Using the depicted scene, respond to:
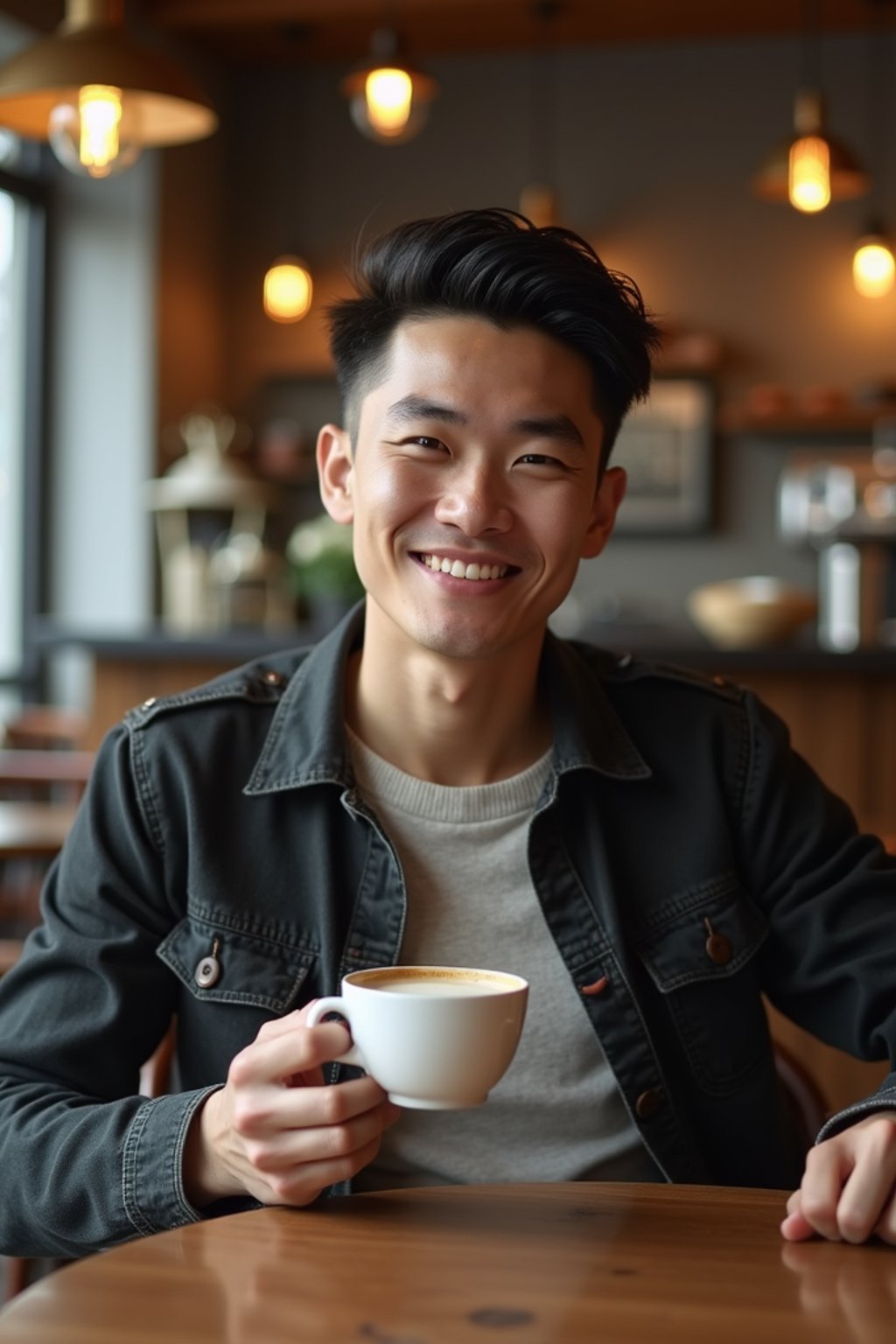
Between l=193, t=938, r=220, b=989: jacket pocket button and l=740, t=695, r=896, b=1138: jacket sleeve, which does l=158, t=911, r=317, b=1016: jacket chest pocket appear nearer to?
l=193, t=938, r=220, b=989: jacket pocket button

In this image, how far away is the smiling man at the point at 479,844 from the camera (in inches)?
53.7

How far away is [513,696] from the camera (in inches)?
60.2

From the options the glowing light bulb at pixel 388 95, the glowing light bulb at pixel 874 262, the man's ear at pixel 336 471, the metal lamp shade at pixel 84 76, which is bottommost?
the man's ear at pixel 336 471

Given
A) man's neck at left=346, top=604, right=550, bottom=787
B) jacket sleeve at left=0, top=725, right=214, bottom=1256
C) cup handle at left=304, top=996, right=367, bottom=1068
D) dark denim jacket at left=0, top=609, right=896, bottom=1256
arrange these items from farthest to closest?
man's neck at left=346, top=604, right=550, bottom=787 < dark denim jacket at left=0, top=609, right=896, bottom=1256 < jacket sleeve at left=0, top=725, right=214, bottom=1256 < cup handle at left=304, top=996, right=367, bottom=1068

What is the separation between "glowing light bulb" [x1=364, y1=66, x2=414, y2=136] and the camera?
4723mm

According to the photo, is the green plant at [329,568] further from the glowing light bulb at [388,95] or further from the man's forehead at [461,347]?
the man's forehead at [461,347]

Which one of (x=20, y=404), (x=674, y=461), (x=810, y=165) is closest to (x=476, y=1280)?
(x=810, y=165)

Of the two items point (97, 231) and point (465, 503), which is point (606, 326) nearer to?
point (465, 503)

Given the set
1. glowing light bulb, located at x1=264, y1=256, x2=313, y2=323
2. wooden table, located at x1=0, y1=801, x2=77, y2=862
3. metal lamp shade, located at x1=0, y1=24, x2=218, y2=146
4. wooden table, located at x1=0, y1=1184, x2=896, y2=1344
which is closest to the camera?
wooden table, located at x1=0, y1=1184, x2=896, y2=1344

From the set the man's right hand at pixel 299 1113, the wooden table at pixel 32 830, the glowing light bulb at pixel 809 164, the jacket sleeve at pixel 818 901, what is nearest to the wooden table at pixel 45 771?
the wooden table at pixel 32 830

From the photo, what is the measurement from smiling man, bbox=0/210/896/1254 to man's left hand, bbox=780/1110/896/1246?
0.30m

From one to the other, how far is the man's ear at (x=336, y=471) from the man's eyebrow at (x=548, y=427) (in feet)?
0.79

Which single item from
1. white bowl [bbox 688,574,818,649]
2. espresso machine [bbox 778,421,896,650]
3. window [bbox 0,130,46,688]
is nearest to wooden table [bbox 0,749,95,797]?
window [bbox 0,130,46,688]

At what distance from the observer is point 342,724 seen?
148 cm
